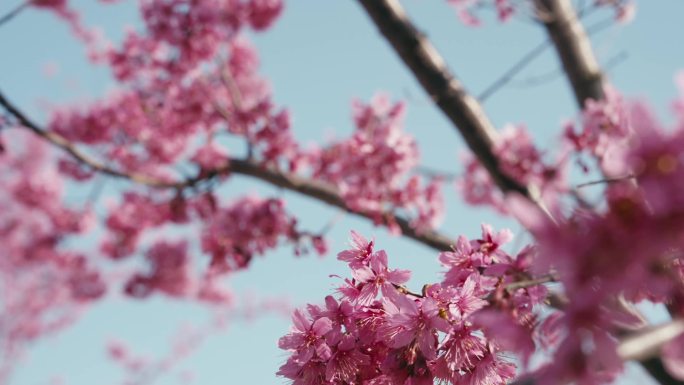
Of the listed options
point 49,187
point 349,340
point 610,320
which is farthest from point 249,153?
point 49,187

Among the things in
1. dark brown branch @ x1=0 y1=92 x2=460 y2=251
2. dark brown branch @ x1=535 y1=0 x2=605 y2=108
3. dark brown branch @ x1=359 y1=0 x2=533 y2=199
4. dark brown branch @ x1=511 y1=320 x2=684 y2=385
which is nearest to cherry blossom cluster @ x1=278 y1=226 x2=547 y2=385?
dark brown branch @ x1=511 y1=320 x2=684 y2=385

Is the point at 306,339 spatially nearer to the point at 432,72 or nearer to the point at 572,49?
the point at 432,72

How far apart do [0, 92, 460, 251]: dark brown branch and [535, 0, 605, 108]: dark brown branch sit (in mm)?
1501

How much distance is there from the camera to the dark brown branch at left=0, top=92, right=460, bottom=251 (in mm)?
3869

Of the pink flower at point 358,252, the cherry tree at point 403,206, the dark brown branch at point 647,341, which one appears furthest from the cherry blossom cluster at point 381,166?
the dark brown branch at point 647,341

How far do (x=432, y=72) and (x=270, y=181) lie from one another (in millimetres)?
1908

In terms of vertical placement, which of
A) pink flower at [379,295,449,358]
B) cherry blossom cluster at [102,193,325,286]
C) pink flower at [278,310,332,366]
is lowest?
pink flower at [379,295,449,358]

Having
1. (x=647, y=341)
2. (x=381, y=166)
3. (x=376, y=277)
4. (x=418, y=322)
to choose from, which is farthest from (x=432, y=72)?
(x=647, y=341)

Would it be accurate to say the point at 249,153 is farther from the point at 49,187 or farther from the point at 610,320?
the point at 49,187

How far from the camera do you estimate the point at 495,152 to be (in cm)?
366

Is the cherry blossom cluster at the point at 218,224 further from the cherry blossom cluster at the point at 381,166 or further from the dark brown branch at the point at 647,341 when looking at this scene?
the dark brown branch at the point at 647,341

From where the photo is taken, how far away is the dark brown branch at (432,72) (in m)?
3.34

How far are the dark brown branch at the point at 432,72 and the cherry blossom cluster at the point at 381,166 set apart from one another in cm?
73

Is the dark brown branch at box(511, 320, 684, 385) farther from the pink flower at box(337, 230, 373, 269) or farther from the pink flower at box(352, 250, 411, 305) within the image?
the pink flower at box(337, 230, 373, 269)
